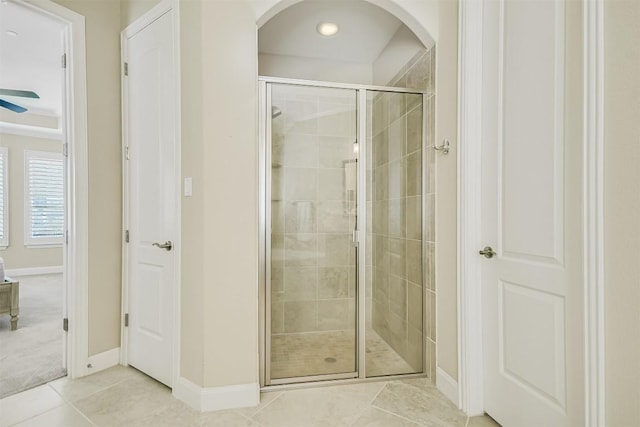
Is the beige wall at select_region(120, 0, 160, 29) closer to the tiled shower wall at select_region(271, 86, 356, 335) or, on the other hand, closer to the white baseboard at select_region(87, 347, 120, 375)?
the tiled shower wall at select_region(271, 86, 356, 335)

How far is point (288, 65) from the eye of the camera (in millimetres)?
3463

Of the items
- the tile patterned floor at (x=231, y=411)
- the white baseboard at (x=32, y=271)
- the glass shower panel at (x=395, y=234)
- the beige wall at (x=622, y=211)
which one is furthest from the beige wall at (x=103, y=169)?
the white baseboard at (x=32, y=271)

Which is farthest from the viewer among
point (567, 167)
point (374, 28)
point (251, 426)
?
point (374, 28)

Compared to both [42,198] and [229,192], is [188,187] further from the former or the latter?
[42,198]

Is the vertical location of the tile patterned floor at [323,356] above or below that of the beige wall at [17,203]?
below

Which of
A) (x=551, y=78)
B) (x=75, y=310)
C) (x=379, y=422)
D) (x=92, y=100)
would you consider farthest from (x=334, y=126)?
(x=75, y=310)

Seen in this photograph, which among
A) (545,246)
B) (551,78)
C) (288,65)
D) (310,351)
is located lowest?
(310,351)

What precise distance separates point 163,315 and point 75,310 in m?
0.62

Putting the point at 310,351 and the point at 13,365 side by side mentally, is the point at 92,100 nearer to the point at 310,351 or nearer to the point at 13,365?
the point at 13,365

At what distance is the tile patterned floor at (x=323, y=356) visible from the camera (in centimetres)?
227

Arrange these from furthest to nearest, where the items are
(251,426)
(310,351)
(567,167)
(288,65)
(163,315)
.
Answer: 1. (288,65)
2. (310,351)
3. (163,315)
4. (251,426)
5. (567,167)

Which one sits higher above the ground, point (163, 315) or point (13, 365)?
point (163, 315)

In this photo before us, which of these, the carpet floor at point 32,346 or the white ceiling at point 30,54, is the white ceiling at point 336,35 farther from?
the carpet floor at point 32,346

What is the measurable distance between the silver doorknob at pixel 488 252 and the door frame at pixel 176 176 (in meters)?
1.72
